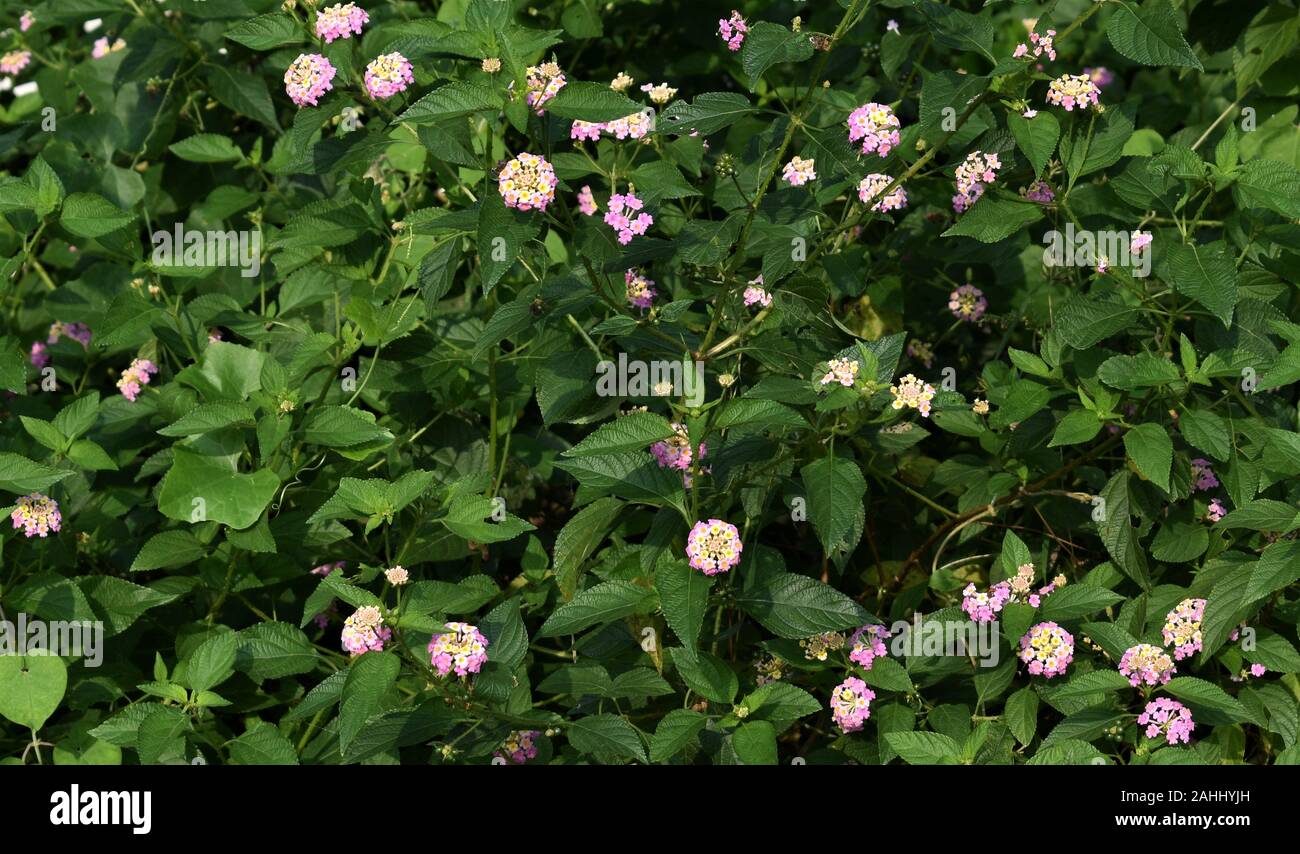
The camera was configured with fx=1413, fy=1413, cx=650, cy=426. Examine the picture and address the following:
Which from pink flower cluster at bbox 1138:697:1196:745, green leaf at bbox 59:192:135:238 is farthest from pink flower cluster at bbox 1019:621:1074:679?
green leaf at bbox 59:192:135:238

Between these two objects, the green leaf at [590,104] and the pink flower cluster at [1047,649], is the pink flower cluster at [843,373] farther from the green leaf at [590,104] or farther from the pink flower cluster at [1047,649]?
the pink flower cluster at [1047,649]

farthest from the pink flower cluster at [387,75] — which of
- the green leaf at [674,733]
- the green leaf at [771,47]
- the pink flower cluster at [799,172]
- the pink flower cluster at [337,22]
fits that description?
the green leaf at [674,733]

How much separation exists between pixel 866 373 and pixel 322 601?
0.98 m

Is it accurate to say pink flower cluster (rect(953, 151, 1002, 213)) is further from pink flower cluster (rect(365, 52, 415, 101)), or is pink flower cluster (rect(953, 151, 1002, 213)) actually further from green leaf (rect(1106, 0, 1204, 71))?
pink flower cluster (rect(365, 52, 415, 101))

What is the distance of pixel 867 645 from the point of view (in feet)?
8.35

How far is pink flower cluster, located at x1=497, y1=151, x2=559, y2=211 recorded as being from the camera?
2.20 metres

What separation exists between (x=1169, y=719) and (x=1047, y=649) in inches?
9.0

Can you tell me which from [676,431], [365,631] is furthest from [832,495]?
[365,631]

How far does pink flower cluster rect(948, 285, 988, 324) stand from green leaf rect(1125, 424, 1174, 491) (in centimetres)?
68

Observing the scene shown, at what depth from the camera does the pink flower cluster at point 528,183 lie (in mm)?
2203

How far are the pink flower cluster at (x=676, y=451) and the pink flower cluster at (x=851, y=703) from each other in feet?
1.58

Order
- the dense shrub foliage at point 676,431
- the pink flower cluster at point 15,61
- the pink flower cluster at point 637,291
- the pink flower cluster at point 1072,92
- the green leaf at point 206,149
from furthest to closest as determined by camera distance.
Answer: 1. the pink flower cluster at point 15,61
2. the green leaf at point 206,149
3. the pink flower cluster at point 637,291
4. the pink flower cluster at point 1072,92
5. the dense shrub foliage at point 676,431

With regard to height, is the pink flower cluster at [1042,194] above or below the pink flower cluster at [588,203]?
below

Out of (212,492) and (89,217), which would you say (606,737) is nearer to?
(212,492)
